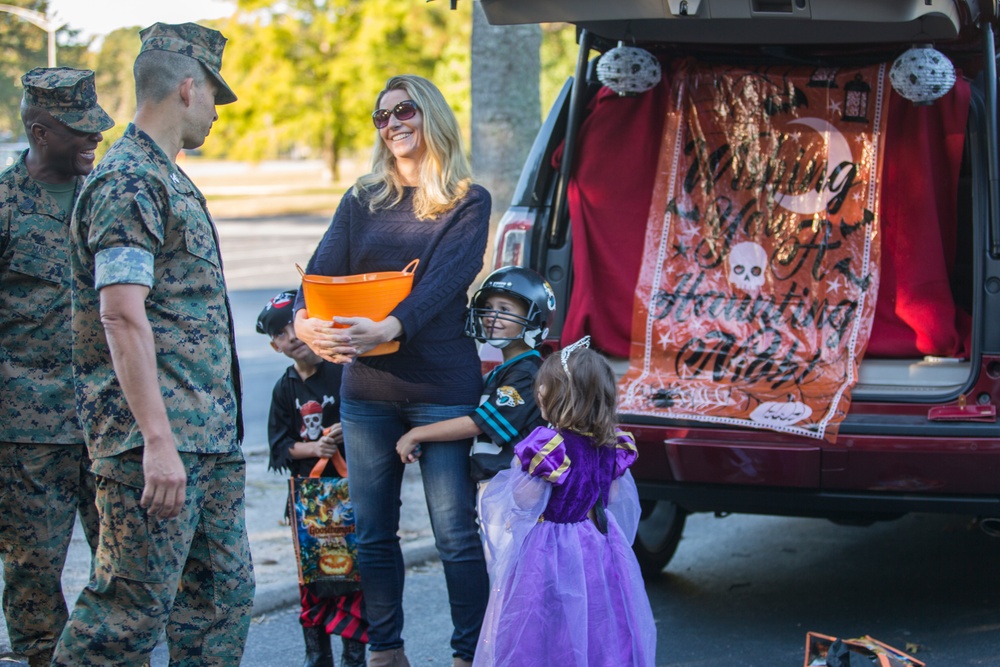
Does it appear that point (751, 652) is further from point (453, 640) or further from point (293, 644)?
point (293, 644)

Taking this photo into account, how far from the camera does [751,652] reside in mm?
4344

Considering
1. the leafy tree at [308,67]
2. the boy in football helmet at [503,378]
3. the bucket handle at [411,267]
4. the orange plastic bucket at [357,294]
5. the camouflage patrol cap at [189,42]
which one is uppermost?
the leafy tree at [308,67]

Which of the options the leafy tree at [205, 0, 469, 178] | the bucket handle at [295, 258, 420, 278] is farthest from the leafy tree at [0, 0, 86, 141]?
the leafy tree at [205, 0, 469, 178]

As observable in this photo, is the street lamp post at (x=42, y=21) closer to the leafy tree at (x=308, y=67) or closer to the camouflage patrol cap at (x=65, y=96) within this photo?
the camouflage patrol cap at (x=65, y=96)

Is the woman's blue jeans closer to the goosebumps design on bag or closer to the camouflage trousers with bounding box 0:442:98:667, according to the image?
the goosebumps design on bag

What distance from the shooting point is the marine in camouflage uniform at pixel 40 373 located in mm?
3611

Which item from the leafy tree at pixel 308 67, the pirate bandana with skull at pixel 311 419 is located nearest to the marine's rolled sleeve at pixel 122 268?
the pirate bandana with skull at pixel 311 419

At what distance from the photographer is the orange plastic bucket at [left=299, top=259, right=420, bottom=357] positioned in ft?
11.6

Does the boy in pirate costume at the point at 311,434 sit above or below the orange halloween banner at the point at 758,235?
below

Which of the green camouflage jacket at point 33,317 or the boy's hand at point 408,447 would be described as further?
the boy's hand at point 408,447

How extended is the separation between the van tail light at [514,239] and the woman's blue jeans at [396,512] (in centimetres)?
108

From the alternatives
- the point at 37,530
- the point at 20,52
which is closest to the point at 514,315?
the point at 37,530

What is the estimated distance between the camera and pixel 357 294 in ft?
11.7

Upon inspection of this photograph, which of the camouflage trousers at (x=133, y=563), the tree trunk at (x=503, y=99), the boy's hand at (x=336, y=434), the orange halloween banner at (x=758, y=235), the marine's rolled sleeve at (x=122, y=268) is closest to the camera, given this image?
the marine's rolled sleeve at (x=122, y=268)
